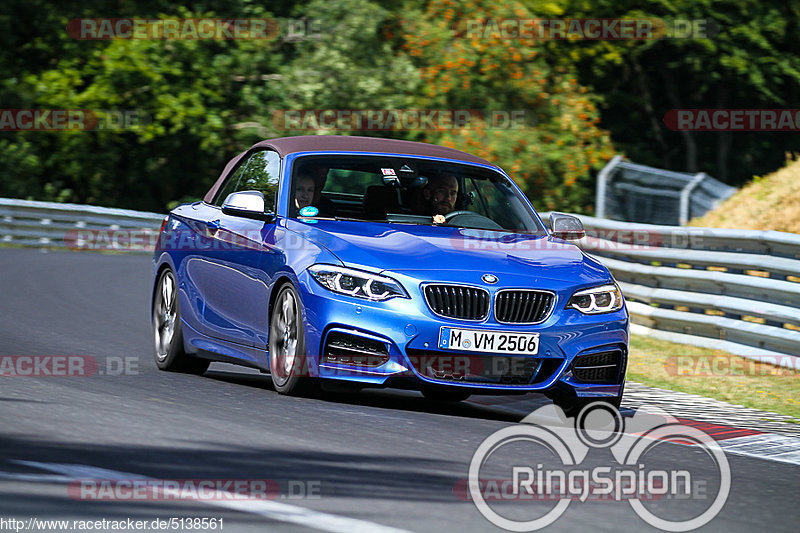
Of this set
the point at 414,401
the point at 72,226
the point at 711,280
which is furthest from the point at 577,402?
the point at 72,226

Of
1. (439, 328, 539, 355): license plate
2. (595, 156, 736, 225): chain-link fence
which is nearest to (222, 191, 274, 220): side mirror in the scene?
(439, 328, 539, 355): license plate

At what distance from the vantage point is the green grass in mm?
10961

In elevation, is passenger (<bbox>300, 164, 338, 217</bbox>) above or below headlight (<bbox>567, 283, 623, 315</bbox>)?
above

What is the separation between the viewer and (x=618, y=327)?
8.79m

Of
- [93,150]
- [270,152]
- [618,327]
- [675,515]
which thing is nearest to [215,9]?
[93,150]

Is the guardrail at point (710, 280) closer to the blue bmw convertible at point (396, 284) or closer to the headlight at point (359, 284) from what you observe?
the blue bmw convertible at point (396, 284)

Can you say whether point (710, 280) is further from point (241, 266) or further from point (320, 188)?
point (241, 266)

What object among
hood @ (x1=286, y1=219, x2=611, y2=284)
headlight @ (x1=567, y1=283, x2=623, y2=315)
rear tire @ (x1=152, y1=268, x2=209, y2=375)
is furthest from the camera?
rear tire @ (x1=152, y1=268, x2=209, y2=375)

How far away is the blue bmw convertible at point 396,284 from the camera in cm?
827

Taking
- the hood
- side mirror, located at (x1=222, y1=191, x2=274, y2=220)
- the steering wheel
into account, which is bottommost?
the hood

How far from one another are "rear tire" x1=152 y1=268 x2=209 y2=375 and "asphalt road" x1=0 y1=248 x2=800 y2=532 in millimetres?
159

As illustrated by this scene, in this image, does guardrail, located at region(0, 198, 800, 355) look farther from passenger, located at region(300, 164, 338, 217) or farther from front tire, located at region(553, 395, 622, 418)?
passenger, located at region(300, 164, 338, 217)

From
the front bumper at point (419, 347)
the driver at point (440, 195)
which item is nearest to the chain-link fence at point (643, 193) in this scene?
the driver at point (440, 195)

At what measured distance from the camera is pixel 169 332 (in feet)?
35.0
